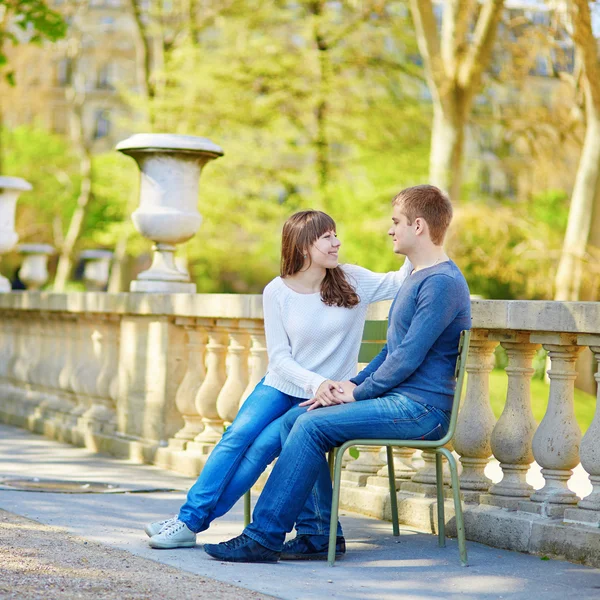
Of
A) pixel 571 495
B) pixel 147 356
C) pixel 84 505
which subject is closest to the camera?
pixel 571 495

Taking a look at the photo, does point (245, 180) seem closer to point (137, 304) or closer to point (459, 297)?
point (137, 304)

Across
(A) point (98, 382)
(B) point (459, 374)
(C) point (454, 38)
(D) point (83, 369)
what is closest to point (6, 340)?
(D) point (83, 369)

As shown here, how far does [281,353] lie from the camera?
16.2 feet

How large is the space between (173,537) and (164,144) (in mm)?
3987

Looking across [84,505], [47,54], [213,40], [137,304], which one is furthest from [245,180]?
[84,505]

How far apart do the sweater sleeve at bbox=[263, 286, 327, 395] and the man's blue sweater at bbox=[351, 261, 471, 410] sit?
258mm

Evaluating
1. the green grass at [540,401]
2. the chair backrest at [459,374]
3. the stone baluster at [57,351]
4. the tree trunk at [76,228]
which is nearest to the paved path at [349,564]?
the chair backrest at [459,374]

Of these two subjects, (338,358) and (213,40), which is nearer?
(338,358)

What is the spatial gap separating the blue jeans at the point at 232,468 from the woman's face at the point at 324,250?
0.68m

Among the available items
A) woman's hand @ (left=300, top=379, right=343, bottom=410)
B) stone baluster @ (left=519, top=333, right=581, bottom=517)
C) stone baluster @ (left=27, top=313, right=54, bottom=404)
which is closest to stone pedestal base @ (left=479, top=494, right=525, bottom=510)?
stone baluster @ (left=519, top=333, right=581, bottom=517)

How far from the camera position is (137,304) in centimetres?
784

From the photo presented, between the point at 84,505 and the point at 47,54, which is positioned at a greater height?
the point at 47,54

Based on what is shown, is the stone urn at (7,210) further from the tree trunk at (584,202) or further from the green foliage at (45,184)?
the green foliage at (45,184)

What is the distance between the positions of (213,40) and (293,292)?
1062 inches
